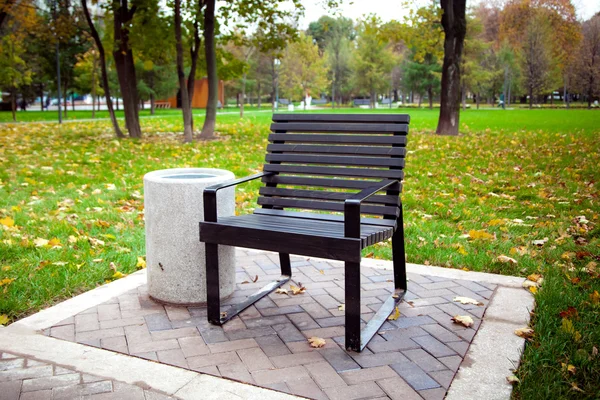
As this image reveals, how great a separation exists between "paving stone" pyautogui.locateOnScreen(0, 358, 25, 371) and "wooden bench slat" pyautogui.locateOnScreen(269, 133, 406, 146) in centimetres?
212

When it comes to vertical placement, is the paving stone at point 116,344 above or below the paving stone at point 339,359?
above

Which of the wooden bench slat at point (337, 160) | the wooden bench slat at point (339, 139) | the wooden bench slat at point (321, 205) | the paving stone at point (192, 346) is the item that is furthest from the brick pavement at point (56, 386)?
the wooden bench slat at point (339, 139)

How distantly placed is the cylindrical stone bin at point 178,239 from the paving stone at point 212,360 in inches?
30.0

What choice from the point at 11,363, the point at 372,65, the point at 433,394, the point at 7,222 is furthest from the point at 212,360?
the point at 372,65

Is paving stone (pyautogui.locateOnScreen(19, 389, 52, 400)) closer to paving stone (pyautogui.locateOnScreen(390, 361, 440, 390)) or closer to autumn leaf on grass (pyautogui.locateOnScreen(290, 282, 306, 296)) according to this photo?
paving stone (pyautogui.locateOnScreen(390, 361, 440, 390))

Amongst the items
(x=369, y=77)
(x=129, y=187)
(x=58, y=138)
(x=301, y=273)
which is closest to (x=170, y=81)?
(x=369, y=77)

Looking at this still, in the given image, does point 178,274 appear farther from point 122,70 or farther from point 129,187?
point 122,70

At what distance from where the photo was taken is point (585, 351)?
2922 mm

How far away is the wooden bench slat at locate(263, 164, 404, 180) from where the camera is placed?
12.0 feet

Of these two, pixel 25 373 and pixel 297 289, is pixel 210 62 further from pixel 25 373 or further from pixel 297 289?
pixel 25 373

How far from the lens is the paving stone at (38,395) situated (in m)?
2.53

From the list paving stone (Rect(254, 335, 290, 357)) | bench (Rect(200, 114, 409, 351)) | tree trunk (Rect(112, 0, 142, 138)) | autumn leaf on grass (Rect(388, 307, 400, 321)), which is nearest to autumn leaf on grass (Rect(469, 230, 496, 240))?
bench (Rect(200, 114, 409, 351))

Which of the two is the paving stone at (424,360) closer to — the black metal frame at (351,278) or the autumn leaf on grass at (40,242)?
the black metal frame at (351,278)

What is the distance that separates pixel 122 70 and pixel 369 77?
39785mm
